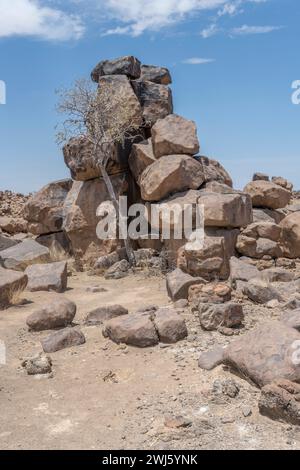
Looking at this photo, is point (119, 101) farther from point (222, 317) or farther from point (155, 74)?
point (222, 317)

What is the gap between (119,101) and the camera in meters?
12.7

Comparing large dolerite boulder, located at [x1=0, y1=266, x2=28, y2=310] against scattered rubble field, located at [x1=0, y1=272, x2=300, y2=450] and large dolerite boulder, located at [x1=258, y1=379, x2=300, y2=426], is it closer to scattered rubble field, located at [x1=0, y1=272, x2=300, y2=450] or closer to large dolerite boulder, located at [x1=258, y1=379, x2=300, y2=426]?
scattered rubble field, located at [x1=0, y1=272, x2=300, y2=450]

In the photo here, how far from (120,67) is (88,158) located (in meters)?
2.67

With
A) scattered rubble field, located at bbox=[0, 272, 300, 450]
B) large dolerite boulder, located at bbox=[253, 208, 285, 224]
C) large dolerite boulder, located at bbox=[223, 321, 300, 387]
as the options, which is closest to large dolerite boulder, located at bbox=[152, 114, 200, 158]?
large dolerite boulder, located at bbox=[253, 208, 285, 224]

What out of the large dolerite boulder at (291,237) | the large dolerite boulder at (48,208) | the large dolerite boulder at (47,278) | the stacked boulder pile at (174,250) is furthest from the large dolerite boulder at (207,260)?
the large dolerite boulder at (48,208)

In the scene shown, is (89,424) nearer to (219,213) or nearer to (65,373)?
(65,373)

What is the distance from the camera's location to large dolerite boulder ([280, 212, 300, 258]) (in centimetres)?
1102

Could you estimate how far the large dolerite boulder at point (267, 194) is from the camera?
517 inches

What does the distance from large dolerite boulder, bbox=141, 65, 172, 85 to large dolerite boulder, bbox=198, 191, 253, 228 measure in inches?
197

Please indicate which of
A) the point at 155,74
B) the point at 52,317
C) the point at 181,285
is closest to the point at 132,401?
the point at 52,317

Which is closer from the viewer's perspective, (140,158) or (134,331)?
(134,331)

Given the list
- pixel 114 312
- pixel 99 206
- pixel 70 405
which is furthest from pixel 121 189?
pixel 70 405
